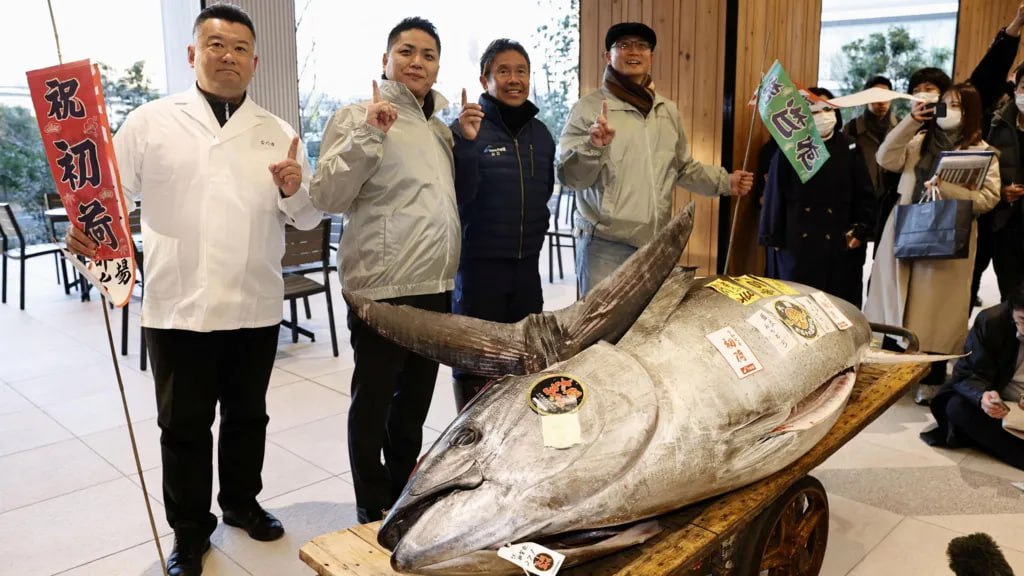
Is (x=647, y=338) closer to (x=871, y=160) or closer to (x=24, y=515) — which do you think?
(x=24, y=515)

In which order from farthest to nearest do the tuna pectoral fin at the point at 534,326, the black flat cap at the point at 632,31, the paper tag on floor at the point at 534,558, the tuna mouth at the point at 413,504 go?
the black flat cap at the point at 632,31
the tuna pectoral fin at the point at 534,326
the tuna mouth at the point at 413,504
the paper tag on floor at the point at 534,558

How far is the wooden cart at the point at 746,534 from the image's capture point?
59.9 inches

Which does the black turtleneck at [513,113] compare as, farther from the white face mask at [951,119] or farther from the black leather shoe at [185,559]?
the white face mask at [951,119]

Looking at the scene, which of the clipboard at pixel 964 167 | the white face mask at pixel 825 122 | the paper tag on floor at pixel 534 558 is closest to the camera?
the paper tag on floor at pixel 534 558

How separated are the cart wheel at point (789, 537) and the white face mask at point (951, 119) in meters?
2.46

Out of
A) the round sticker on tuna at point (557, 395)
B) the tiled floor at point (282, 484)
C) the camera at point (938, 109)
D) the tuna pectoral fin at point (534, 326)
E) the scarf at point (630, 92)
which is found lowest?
the tiled floor at point (282, 484)

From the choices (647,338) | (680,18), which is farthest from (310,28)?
(647,338)

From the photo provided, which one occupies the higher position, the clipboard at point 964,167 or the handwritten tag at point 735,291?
the clipboard at point 964,167

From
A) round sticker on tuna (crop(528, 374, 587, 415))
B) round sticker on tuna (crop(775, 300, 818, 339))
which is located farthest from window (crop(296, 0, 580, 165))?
round sticker on tuna (crop(528, 374, 587, 415))

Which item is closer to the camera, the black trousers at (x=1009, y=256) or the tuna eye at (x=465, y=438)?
the tuna eye at (x=465, y=438)

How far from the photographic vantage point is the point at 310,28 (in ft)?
23.2

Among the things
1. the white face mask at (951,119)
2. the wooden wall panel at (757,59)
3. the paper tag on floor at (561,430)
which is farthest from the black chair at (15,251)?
the white face mask at (951,119)

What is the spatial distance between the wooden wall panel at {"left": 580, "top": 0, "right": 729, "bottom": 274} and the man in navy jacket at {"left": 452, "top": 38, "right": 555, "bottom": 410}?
230 centimetres

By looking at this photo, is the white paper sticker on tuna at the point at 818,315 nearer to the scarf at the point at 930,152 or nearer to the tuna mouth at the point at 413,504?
the tuna mouth at the point at 413,504
